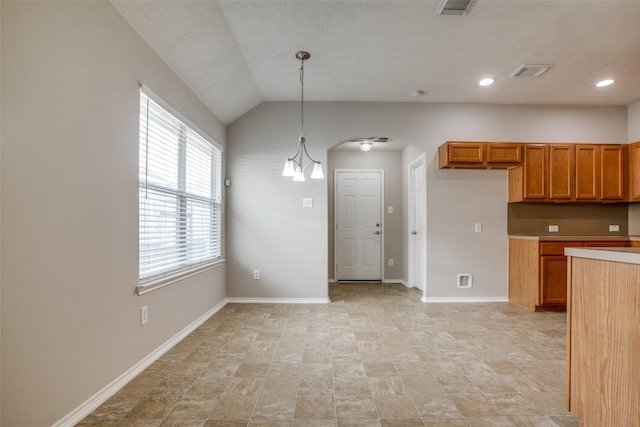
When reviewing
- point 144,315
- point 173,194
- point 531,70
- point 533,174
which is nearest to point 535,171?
point 533,174

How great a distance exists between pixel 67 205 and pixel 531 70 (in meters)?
4.14

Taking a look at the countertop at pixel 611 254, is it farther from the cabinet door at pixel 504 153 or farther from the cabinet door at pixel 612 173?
the cabinet door at pixel 612 173

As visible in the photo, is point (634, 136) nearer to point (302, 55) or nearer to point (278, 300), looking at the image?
point (302, 55)

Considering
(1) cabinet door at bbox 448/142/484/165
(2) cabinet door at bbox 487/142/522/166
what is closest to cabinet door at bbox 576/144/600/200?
(2) cabinet door at bbox 487/142/522/166

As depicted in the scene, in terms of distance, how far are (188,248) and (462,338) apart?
2.75 m

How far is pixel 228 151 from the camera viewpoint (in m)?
4.27

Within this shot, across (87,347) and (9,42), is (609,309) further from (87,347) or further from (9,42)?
(9,42)

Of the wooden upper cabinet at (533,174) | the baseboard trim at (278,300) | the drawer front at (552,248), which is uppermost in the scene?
the wooden upper cabinet at (533,174)

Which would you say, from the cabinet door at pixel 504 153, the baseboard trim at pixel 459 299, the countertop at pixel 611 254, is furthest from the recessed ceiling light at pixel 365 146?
the countertop at pixel 611 254

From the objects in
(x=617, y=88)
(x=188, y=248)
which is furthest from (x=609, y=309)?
(x=617, y=88)

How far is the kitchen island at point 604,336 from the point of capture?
1.28m

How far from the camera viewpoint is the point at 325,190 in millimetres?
4230

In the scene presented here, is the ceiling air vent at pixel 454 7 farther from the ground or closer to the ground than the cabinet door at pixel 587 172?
farther from the ground

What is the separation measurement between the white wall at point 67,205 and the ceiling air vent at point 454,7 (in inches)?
86.9
